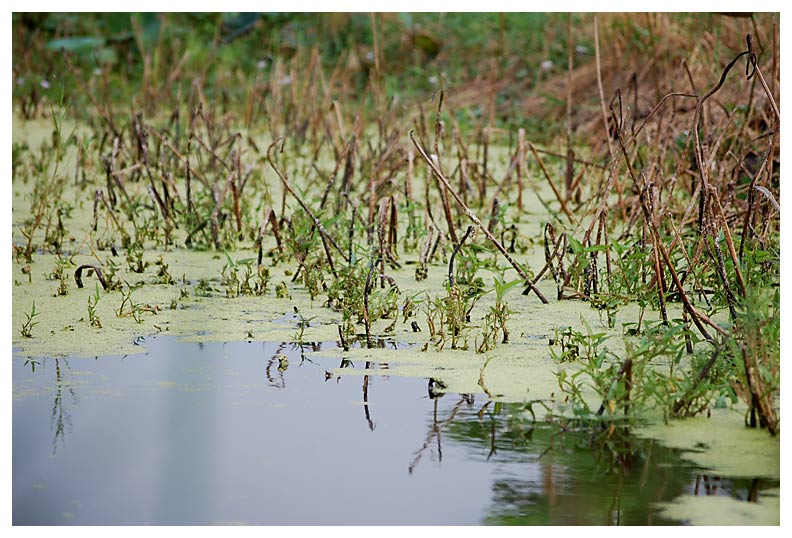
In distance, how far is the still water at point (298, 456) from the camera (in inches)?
82.7

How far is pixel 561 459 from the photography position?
232 cm

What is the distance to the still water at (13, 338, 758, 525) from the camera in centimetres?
210

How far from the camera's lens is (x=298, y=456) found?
2.35 m

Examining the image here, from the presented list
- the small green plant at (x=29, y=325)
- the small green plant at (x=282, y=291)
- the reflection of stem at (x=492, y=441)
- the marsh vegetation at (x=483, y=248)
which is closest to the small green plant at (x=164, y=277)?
the marsh vegetation at (x=483, y=248)

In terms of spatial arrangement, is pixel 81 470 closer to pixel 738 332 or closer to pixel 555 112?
pixel 738 332

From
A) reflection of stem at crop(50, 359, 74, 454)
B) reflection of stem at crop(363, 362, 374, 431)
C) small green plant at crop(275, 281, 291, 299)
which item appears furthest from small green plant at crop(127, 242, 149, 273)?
reflection of stem at crop(363, 362, 374, 431)

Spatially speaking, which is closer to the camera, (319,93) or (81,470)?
(81,470)

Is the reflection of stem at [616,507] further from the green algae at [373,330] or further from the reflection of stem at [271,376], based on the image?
the reflection of stem at [271,376]

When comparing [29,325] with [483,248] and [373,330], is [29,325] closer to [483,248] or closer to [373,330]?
[373,330]

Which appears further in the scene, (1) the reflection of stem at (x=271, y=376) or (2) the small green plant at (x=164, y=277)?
(2) the small green plant at (x=164, y=277)
